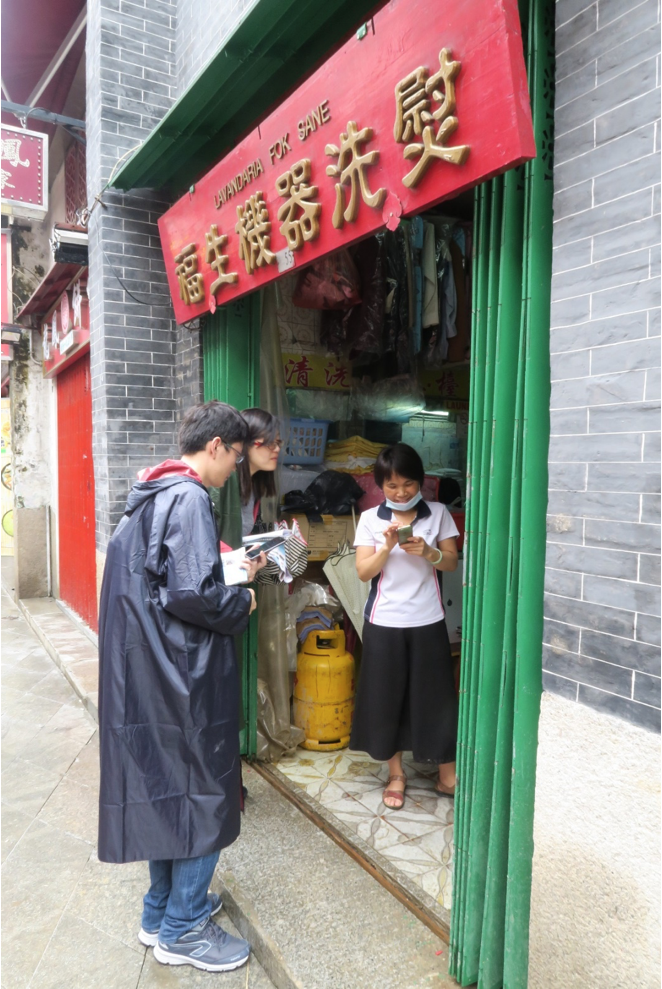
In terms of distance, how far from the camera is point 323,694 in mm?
4320

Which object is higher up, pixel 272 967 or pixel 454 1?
pixel 454 1

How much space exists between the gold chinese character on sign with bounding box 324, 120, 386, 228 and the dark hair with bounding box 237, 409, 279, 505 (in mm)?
1104

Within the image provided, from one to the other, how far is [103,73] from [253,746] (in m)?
5.09

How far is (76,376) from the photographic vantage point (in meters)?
7.88

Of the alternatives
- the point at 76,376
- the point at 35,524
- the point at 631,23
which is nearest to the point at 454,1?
the point at 631,23

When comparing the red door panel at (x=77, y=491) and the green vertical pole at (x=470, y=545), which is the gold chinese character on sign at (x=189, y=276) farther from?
the red door panel at (x=77, y=491)

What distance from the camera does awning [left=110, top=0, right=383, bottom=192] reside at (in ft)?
9.64

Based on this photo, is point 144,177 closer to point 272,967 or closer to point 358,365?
point 358,365

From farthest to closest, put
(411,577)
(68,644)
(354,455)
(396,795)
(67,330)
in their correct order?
(67,330) < (68,644) < (354,455) < (396,795) < (411,577)

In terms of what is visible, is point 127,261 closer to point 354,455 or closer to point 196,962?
point 354,455

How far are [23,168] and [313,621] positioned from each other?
5.23 m

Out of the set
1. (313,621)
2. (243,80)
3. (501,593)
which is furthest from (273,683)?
(243,80)

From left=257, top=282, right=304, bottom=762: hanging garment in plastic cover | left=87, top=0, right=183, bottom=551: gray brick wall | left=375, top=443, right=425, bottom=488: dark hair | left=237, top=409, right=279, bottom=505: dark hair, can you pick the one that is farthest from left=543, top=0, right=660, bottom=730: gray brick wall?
left=87, top=0, right=183, bottom=551: gray brick wall

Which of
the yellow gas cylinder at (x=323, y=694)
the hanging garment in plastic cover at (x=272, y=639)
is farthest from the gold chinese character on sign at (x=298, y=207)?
the yellow gas cylinder at (x=323, y=694)
